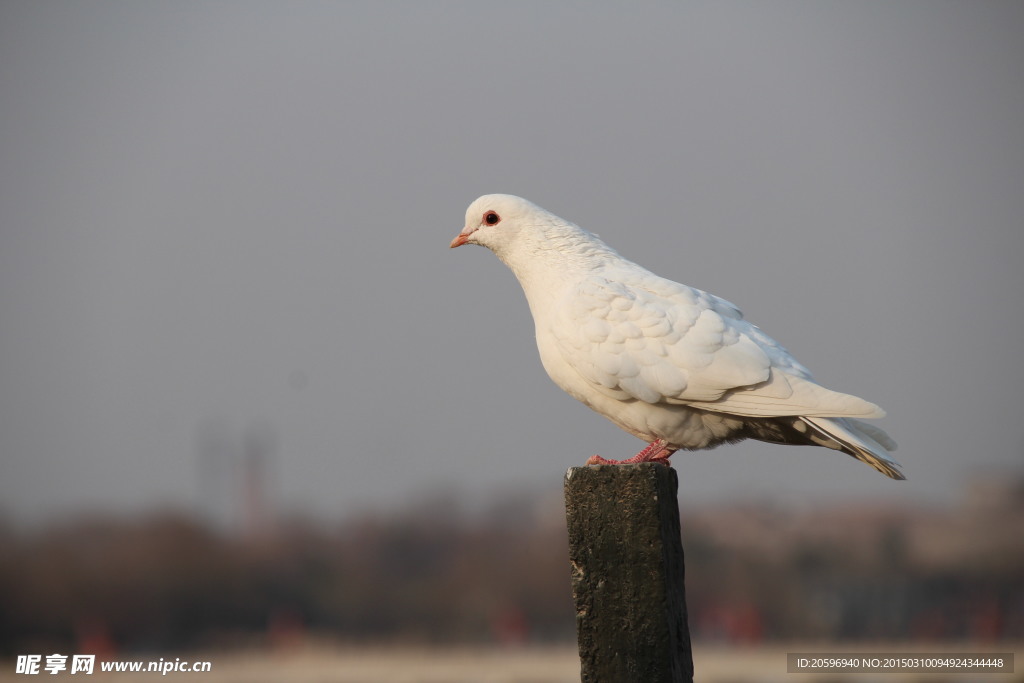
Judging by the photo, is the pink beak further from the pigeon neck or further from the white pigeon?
the white pigeon

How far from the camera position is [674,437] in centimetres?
736

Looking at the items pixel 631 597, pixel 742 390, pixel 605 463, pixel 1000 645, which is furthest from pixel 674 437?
pixel 1000 645

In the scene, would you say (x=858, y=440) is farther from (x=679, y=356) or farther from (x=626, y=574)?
(x=626, y=574)

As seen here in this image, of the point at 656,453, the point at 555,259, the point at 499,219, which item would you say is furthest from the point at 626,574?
the point at 499,219

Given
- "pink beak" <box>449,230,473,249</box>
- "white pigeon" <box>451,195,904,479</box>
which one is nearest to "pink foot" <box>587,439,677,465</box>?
"white pigeon" <box>451,195,904,479</box>

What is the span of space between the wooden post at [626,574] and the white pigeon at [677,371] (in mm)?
369

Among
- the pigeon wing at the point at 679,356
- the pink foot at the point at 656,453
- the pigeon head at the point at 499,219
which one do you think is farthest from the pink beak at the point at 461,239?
the pink foot at the point at 656,453

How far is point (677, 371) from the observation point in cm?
709

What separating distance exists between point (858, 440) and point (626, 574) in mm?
1842

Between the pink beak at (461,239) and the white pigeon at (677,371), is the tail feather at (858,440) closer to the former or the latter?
the white pigeon at (677,371)

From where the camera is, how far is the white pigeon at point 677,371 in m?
7.00

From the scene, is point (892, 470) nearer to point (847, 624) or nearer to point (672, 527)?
point (672, 527)

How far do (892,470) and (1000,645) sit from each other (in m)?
22.2

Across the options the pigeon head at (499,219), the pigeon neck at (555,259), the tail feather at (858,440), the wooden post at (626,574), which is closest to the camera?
the wooden post at (626,574)
